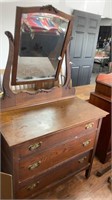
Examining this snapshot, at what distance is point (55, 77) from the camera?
144cm

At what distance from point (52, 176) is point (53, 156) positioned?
0.23m

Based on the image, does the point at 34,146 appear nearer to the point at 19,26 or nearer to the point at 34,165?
the point at 34,165

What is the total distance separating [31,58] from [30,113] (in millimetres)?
420

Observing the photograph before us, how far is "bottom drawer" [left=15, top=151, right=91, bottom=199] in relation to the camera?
3.86 feet

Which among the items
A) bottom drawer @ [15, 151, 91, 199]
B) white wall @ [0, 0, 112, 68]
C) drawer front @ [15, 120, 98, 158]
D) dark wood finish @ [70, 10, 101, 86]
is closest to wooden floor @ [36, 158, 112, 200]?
bottom drawer @ [15, 151, 91, 199]

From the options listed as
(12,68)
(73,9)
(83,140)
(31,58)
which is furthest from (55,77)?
(73,9)

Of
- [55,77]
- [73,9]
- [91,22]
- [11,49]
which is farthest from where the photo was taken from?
[91,22]

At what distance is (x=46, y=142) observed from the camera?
3.56 ft

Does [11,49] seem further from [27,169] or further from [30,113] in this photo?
[27,169]

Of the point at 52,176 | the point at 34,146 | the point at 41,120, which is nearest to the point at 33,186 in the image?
the point at 52,176

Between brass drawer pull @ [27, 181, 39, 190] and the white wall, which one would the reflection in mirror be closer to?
brass drawer pull @ [27, 181, 39, 190]

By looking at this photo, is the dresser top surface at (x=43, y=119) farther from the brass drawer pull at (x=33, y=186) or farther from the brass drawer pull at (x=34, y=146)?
the brass drawer pull at (x=33, y=186)

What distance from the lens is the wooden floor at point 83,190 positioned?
4.82ft

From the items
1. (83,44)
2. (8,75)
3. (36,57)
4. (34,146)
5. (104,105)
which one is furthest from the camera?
(83,44)
